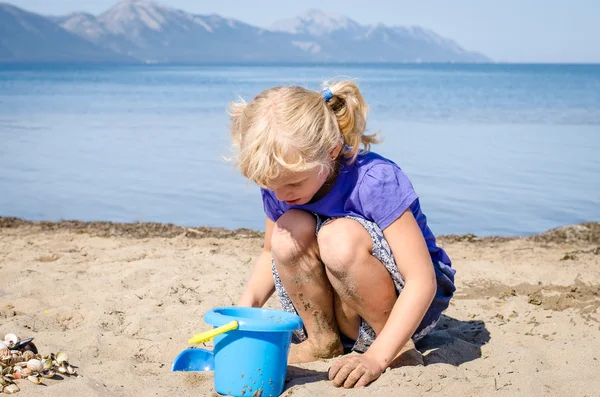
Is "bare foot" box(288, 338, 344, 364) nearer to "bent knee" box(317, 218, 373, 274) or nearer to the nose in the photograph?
"bent knee" box(317, 218, 373, 274)

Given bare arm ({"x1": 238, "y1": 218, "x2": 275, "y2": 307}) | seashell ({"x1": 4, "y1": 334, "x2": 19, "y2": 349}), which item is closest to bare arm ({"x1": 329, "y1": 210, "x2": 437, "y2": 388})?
bare arm ({"x1": 238, "y1": 218, "x2": 275, "y2": 307})

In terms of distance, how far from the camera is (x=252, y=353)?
93.5 inches

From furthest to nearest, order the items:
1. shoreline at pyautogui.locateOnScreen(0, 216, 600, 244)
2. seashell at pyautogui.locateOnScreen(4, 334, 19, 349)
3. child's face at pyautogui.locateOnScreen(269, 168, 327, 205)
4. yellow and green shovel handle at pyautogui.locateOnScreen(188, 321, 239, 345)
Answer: shoreline at pyautogui.locateOnScreen(0, 216, 600, 244)
seashell at pyautogui.locateOnScreen(4, 334, 19, 349)
child's face at pyautogui.locateOnScreen(269, 168, 327, 205)
yellow and green shovel handle at pyautogui.locateOnScreen(188, 321, 239, 345)

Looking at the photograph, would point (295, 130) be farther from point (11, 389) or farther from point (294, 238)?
point (11, 389)

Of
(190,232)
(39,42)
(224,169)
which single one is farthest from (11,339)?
(39,42)

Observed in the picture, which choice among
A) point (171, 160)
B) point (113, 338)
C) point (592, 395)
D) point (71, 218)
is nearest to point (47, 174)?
point (171, 160)

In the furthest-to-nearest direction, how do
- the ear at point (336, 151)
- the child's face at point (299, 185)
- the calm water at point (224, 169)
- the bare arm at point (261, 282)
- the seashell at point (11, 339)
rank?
the calm water at point (224, 169)
the bare arm at point (261, 282)
the seashell at point (11, 339)
the ear at point (336, 151)
the child's face at point (299, 185)

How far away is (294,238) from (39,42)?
190642mm

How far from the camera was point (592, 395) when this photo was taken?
2.50 meters

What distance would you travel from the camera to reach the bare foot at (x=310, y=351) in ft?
9.50

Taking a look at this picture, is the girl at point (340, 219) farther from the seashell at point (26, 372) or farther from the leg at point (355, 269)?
the seashell at point (26, 372)

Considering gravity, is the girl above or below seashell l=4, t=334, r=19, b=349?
above

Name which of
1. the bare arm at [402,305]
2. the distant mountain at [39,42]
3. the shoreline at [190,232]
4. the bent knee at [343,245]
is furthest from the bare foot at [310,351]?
the distant mountain at [39,42]

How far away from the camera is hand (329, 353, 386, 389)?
2.48 m
